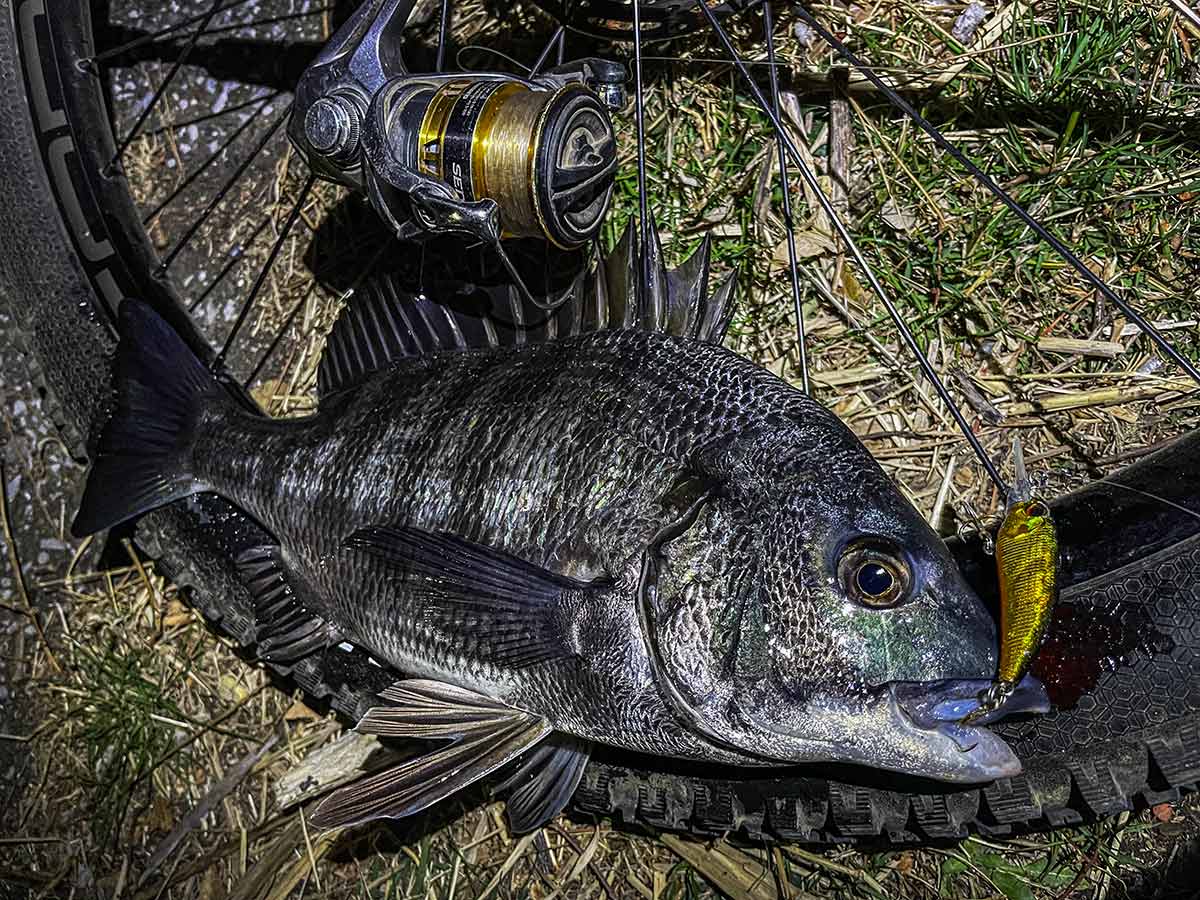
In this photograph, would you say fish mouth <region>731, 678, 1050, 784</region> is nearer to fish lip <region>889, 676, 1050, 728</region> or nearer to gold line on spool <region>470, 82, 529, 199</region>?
fish lip <region>889, 676, 1050, 728</region>

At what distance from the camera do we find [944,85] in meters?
2.76

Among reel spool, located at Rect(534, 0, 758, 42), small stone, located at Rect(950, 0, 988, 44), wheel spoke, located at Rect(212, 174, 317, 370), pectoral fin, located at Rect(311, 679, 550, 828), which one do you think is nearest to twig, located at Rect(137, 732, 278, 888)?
pectoral fin, located at Rect(311, 679, 550, 828)

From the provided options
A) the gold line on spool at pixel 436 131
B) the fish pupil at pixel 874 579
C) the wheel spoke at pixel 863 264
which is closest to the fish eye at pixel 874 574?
the fish pupil at pixel 874 579

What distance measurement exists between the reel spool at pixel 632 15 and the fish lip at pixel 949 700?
140 centimetres

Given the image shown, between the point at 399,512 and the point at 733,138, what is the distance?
130 centimetres

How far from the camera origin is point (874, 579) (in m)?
1.81

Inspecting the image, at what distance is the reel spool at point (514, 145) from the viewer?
2.06 m

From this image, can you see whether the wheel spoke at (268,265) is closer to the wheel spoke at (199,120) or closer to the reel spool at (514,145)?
the wheel spoke at (199,120)

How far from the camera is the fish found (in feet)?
5.98

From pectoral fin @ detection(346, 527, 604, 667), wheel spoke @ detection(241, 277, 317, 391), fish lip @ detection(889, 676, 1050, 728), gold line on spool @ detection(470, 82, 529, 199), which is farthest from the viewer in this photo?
wheel spoke @ detection(241, 277, 317, 391)

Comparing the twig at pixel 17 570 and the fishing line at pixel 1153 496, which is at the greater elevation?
the twig at pixel 17 570

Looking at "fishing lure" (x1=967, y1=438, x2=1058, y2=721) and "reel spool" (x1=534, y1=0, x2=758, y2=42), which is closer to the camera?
"fishing lure" (x1=967, y1=438, x2=1058, y2=721)

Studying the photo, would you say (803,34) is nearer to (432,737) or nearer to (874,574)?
(874,574)

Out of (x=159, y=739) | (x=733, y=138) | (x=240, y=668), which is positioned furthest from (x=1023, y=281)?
(x=159, y=739)
